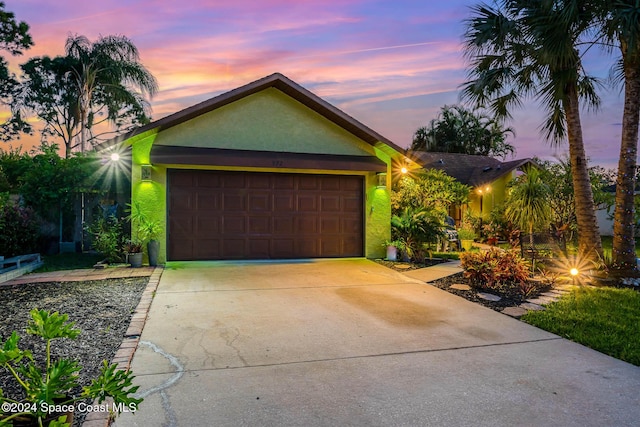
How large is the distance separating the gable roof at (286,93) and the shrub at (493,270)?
405 cm

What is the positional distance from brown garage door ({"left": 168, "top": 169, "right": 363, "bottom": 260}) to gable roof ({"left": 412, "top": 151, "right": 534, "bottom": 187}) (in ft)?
36.0

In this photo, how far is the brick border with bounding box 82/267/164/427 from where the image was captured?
275 cm

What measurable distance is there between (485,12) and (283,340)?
26.5 feet

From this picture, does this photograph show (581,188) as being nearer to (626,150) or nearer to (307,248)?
(626,150)

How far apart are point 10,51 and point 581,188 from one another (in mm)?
25427

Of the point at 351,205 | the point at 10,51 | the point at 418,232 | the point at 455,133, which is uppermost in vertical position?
the point at 10,51

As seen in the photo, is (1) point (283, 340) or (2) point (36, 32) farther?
(2) point (36, 32)

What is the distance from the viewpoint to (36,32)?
69.0 ft

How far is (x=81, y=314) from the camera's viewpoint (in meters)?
5.36

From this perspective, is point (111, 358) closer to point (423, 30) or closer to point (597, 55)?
point (597, 55)

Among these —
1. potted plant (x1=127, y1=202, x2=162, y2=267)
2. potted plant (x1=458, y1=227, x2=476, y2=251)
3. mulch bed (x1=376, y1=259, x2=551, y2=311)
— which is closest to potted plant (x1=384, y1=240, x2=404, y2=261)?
mulch bed (x1=376, y1=259, x2=551, y2=311)

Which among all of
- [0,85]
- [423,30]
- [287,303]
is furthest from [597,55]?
[0,85]

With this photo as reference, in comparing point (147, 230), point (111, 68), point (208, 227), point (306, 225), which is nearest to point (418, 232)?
point (306, 225)

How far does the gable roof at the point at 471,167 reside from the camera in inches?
871
